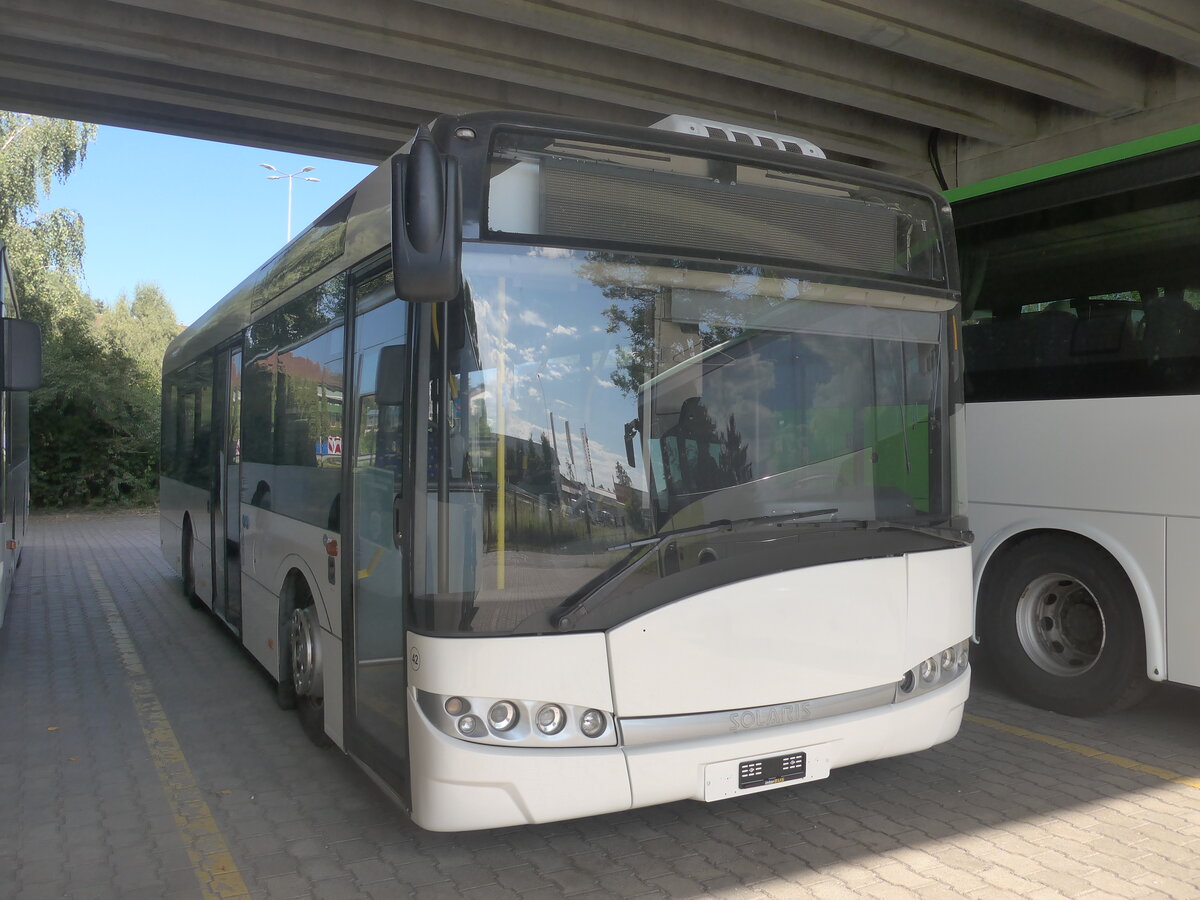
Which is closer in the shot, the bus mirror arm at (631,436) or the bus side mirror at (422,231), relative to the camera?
the bus side mirror at (422,231)

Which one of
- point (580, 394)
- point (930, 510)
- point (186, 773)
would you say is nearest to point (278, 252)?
point (186, 773)

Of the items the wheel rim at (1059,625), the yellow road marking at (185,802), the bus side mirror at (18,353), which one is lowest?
the yellow road marking at (185,802)

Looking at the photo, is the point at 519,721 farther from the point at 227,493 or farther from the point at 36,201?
the point at 36,201

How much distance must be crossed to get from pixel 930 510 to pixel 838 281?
1.16 metres

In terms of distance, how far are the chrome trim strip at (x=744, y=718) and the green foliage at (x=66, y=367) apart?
81.6 ft

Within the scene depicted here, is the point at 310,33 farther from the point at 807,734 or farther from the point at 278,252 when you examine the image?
the point at 807,734

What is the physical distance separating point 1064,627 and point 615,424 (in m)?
3.91

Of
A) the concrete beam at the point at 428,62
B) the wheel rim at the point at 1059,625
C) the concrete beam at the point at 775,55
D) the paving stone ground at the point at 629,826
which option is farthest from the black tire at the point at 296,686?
the concrete beam at the point at 428,62

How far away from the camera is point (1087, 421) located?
5.91 m

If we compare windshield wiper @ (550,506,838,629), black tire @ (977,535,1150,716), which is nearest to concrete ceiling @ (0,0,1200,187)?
black tire @ (977,535,1150,716)

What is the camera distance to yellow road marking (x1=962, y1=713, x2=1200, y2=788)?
16.7 ft

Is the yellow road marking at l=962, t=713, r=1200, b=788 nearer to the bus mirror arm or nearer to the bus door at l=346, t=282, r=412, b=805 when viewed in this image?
the bus mirror arm

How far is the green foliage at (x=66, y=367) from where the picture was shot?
2528 centimetres

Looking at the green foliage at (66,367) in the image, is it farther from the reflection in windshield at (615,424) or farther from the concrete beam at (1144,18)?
the reflection in windshield at (615,424)
